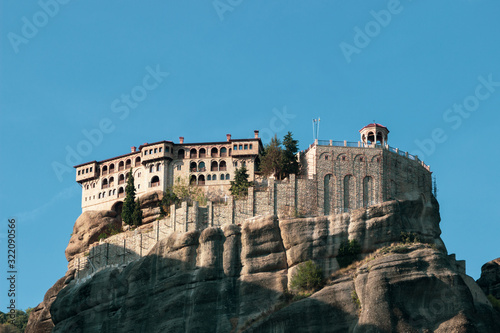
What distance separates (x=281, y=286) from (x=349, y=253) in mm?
7059

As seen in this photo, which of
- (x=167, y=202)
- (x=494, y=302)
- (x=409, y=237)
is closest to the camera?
(x=409, y=237)

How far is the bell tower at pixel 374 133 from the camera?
105m

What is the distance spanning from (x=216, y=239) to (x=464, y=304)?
24.0 m

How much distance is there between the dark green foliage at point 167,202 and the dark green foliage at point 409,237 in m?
26.5

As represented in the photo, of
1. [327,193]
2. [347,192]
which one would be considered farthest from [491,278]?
[327,193]

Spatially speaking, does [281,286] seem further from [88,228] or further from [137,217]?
[88,228]

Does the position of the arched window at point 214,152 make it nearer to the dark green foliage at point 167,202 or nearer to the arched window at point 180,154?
the arched window at point 180,154

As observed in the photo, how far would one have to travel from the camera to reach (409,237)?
93250 mm

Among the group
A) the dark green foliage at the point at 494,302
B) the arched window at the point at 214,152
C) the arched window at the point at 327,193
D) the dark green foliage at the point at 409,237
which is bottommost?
the dark green foliage at the point at 494,302

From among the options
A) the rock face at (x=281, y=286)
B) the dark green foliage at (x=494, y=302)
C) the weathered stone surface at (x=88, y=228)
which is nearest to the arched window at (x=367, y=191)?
the rock face at (x=281, y=286)

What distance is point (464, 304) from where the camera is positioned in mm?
85250

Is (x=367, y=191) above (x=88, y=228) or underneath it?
underneath

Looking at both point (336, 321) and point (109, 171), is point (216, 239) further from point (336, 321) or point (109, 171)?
point (109, 171)

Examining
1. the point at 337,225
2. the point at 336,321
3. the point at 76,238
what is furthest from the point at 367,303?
the point at 76,238
